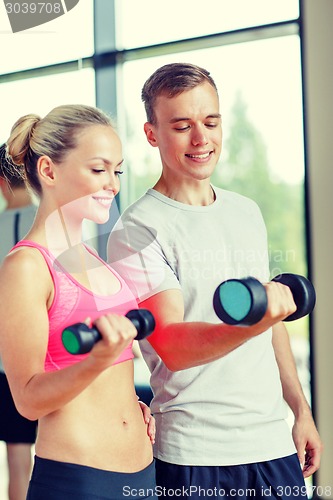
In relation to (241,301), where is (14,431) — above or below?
below

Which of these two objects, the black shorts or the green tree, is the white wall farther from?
the black shorts

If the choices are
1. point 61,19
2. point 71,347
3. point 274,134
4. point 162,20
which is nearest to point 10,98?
point 61,19

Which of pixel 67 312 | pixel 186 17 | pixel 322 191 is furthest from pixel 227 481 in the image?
pixel 186 17

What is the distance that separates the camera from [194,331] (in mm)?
889

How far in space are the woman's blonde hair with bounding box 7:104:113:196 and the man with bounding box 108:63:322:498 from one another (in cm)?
15

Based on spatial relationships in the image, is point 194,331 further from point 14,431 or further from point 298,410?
point 14,431

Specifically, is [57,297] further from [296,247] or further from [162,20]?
[162,20]

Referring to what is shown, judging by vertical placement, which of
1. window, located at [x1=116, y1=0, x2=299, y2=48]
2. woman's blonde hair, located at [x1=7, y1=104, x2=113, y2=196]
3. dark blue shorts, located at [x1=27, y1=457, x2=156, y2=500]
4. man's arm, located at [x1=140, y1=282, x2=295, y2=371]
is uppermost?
window, located at [x1=116, y1=0, x2=299, y2=48]

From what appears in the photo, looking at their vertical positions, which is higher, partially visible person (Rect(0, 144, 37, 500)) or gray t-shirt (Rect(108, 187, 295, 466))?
gray t-shirt (Rect(108, 187, 295, 466))

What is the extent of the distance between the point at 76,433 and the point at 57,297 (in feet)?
0.58

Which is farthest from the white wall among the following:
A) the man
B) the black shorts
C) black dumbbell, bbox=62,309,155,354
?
black dumbbell, bbox=62,309,155,354

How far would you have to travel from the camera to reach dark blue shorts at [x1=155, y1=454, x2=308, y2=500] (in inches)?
38.9

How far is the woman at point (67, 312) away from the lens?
0.80 meters

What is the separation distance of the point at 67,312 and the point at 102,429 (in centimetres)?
16
